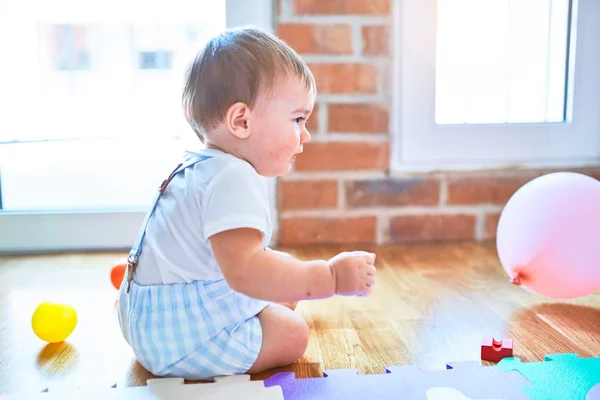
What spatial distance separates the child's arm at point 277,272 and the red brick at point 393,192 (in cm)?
85

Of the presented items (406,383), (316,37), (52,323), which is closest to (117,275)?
(52,323)

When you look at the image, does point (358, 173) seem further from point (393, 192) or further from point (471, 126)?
point (471, 126)

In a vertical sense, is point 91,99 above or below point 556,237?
above

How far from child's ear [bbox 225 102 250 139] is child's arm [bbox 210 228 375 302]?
15cm

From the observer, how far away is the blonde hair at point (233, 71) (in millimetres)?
872

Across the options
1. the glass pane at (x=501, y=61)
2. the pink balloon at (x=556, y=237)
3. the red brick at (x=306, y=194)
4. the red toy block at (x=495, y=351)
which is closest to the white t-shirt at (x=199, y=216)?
the red toy block at (x=495, y=351)

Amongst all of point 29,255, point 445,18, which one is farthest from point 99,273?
point 445,18

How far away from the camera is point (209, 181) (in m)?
0.87

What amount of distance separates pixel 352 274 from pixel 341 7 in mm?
975

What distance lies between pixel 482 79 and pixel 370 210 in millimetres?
464

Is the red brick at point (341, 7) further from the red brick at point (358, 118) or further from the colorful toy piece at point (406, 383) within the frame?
the colorful toy piece at point (406, 383)

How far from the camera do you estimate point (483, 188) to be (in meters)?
1.73

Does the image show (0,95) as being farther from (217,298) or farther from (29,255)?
(217,298)

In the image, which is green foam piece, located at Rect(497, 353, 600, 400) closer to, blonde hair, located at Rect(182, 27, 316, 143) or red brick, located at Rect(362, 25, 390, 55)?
blonde hair, located at Rect(182, 27, 316, 143)
